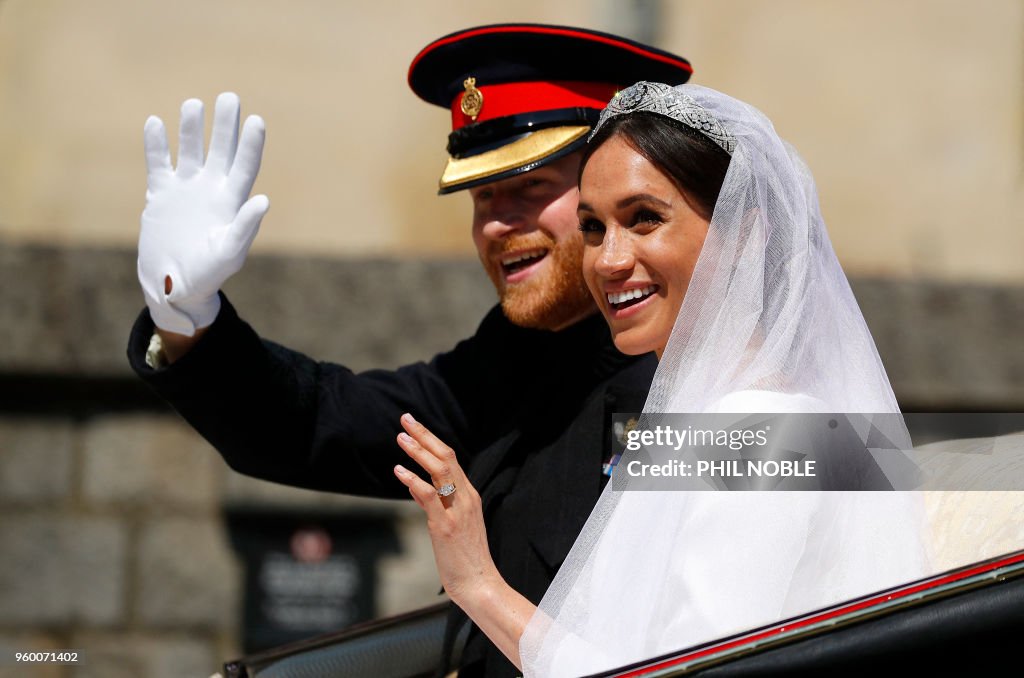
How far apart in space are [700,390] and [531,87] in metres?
0.93

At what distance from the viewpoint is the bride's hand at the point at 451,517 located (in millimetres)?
1789

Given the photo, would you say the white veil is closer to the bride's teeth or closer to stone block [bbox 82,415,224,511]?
the bride's teeth

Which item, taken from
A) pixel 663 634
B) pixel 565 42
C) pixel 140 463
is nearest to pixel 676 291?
pixel 663 634

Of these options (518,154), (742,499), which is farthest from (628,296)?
(518,154)

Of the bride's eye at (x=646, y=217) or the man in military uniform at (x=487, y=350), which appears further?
the man in military uniform at (x=487, y=350)

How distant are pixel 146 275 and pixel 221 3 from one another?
2.12m

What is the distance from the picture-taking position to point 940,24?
13.8ft

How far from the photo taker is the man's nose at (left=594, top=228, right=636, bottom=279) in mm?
1870

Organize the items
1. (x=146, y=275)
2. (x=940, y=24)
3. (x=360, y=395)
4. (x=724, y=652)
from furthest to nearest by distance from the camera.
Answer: (x=940, y=24)
(x=360, y=395)
(x=146, y=275)
(x=724, y=652)

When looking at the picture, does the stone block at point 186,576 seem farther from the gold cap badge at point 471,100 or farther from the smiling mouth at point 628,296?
the smiling mouth at point 628,296

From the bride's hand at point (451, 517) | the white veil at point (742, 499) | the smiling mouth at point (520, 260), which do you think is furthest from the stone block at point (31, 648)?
the white veil at point (742, 499)

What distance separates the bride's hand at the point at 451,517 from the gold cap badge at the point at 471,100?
2.88ft

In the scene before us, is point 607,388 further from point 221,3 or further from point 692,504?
point 221,3

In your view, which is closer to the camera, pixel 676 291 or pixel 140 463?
pixel 676 291
